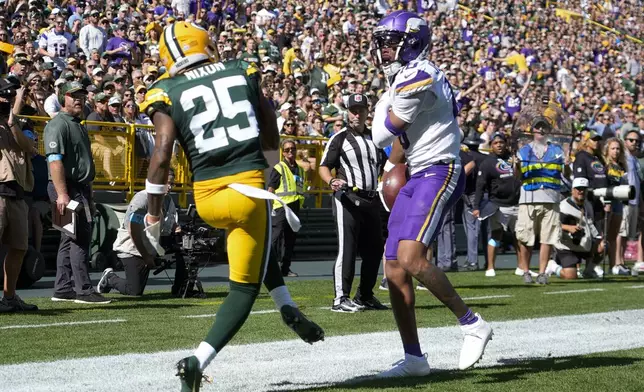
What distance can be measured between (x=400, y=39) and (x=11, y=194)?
4.59m

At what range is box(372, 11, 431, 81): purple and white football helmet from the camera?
21.2ft

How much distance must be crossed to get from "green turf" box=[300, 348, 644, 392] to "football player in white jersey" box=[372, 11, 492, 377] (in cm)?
17

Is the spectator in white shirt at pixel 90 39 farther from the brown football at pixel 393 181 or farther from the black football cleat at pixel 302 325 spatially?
the black football cleat at pixel 302 325

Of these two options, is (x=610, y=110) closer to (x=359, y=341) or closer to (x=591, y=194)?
(x=591, y=194)

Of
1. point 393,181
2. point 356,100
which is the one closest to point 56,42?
point 356,100

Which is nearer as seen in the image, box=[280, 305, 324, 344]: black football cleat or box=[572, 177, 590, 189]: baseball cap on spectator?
box=[280, 305, 324, 344]: black football cleat

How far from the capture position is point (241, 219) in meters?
5.41

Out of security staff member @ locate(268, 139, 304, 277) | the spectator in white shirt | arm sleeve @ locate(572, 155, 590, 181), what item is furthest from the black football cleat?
the spectator in white shirt

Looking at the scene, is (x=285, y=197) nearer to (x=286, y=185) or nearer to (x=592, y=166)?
(x=286, y=185)

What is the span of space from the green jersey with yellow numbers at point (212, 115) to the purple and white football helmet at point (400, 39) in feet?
4.13

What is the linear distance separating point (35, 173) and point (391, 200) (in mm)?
6498

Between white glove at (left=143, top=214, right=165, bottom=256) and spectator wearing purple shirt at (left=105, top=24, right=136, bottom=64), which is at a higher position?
white glove at (left=143, top=214, right=165, bottom=256)

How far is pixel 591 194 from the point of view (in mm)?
15359

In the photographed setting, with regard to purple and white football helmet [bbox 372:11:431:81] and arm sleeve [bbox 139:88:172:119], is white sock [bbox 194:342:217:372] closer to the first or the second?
arm sleeve [bbox 139:88:172:119]
